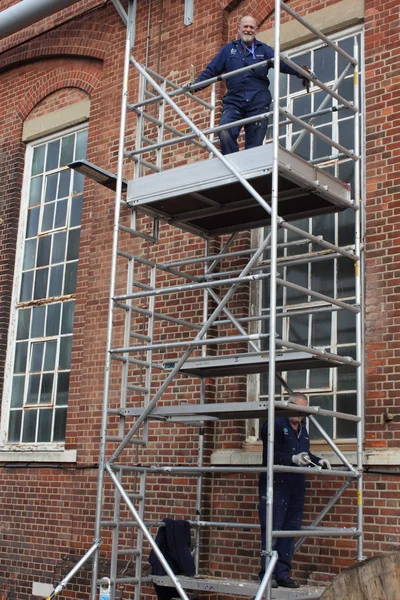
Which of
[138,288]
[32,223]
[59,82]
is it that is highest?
[59,82]

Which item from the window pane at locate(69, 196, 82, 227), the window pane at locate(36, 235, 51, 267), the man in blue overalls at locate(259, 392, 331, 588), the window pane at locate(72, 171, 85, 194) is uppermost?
the window pane at locate(72, 171, 85, 194)

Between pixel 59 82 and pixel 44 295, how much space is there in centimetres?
314

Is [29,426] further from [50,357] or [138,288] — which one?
[138,288]

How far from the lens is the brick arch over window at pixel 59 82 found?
40.5ft

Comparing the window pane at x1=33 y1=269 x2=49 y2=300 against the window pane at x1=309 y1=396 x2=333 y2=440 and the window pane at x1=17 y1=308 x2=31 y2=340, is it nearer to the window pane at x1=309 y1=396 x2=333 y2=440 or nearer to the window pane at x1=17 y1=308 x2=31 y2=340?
the window pane at x1=17 y1=308 x2=31 y2=340

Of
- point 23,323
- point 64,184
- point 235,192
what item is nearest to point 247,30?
point 235,192

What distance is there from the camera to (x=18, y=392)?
12.3 m

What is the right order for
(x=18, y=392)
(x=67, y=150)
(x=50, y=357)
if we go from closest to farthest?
(x=50, y=357)
(x=18, y=392)
(x=67, y=150)

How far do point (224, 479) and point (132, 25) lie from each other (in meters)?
5.99

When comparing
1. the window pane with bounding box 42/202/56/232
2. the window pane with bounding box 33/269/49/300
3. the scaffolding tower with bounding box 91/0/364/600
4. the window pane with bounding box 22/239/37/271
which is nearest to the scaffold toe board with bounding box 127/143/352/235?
the scaffolding tower with bounding box 91/0/364/600

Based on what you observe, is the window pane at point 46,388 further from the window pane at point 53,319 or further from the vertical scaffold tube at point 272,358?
the vertical scaffold tube at point 272,358

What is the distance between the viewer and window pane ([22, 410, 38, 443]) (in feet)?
39.0

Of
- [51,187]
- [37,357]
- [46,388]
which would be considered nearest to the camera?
[46,388]

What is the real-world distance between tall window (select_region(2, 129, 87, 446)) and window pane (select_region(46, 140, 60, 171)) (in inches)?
0.6
